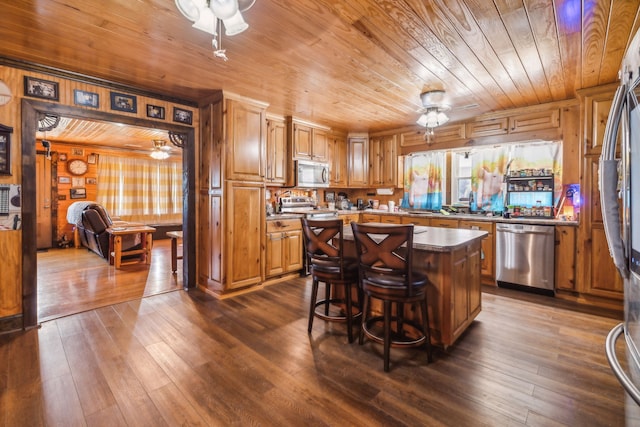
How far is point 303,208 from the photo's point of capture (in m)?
5.09

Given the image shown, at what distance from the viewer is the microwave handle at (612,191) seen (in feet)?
3.75

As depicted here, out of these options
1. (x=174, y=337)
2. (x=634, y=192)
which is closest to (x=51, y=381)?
(x=174, y=337)

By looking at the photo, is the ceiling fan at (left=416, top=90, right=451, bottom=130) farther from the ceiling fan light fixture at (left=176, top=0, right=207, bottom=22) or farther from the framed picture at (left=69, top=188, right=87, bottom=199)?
the framed picture at (left=69, top=188, right=87, bottom=199)

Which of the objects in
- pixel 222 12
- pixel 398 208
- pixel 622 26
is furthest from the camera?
pixel 398 208

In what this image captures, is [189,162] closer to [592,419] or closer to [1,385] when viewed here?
[1,385]

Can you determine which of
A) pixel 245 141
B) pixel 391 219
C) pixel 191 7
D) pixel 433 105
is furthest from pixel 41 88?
pixel 391 219

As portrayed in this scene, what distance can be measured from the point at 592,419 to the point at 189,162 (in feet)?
13.9

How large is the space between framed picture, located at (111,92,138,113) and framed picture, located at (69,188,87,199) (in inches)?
205

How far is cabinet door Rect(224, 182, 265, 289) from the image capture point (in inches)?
142

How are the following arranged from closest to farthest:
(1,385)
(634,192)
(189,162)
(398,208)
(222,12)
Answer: (634,192) → (222,12) → (1,385) → (189,162) → (398,208)

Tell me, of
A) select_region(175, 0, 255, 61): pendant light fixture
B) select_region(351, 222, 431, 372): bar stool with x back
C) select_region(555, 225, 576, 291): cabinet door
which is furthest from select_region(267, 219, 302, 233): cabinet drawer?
select_region(555, 225, 576, 291): cabinet door

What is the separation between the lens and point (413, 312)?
245 centimetres

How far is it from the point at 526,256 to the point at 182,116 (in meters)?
4.64

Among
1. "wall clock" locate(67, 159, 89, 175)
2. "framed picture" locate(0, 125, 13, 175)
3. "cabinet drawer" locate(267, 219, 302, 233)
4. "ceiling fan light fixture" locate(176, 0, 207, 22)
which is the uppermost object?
"ceiling fan light fixture" locate(176, 0, 207, 22)
